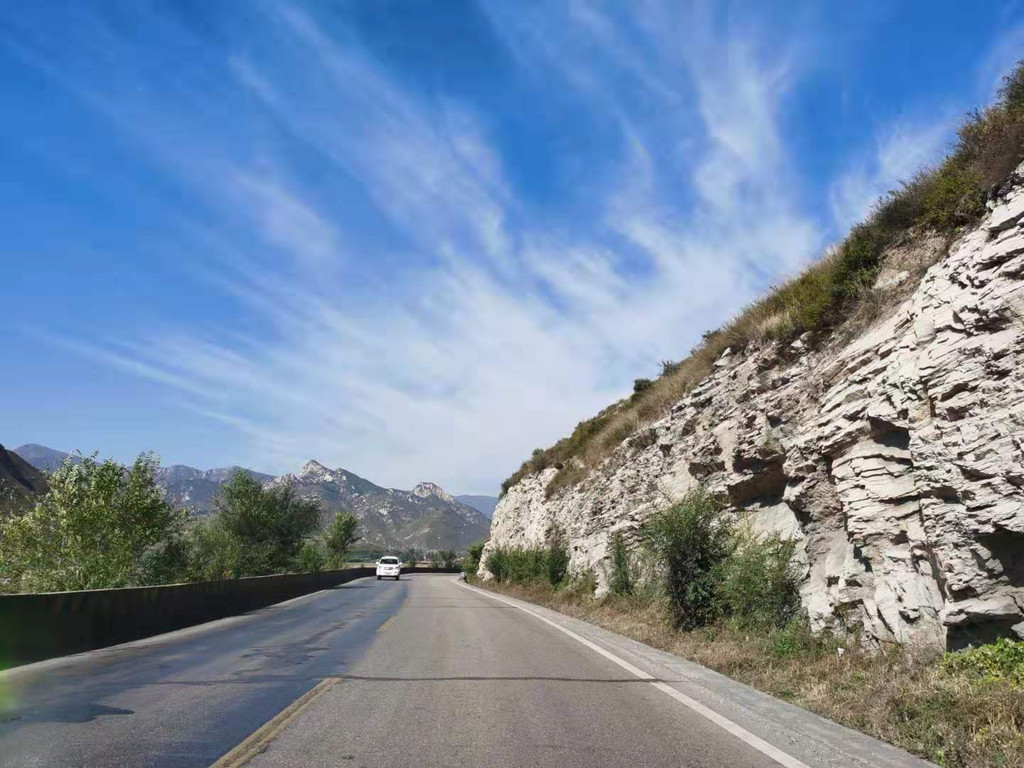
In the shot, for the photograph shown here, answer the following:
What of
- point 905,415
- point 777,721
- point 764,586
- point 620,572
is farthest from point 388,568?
point 777,721

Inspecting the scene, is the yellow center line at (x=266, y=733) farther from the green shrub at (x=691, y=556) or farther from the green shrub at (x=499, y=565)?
the green shrub at (x=499, y=565)

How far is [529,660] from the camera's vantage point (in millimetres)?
11445

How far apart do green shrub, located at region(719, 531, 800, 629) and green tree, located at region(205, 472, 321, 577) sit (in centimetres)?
3347

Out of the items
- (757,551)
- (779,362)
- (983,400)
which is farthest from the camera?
(779,362)

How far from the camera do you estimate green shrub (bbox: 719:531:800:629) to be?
1127 cm

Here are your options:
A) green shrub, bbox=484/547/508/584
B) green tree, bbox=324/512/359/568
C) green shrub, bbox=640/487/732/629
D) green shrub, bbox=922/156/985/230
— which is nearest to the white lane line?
green shrub, bbox=640/487/732/629

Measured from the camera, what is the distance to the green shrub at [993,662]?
648 cm

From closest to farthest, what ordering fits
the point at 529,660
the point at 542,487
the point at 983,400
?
the point at 983,400, the point at 529,660, the point at 542,487

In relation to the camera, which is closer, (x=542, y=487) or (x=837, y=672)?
(x=837, y=672)

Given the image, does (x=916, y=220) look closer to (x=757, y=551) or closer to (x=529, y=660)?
(x=757, y=551)

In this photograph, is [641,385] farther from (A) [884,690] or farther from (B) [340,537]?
(B) [340,537]

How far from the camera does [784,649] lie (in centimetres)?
998

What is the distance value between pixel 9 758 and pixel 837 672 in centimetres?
858

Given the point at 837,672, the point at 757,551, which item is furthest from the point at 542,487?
the point at 837,672
